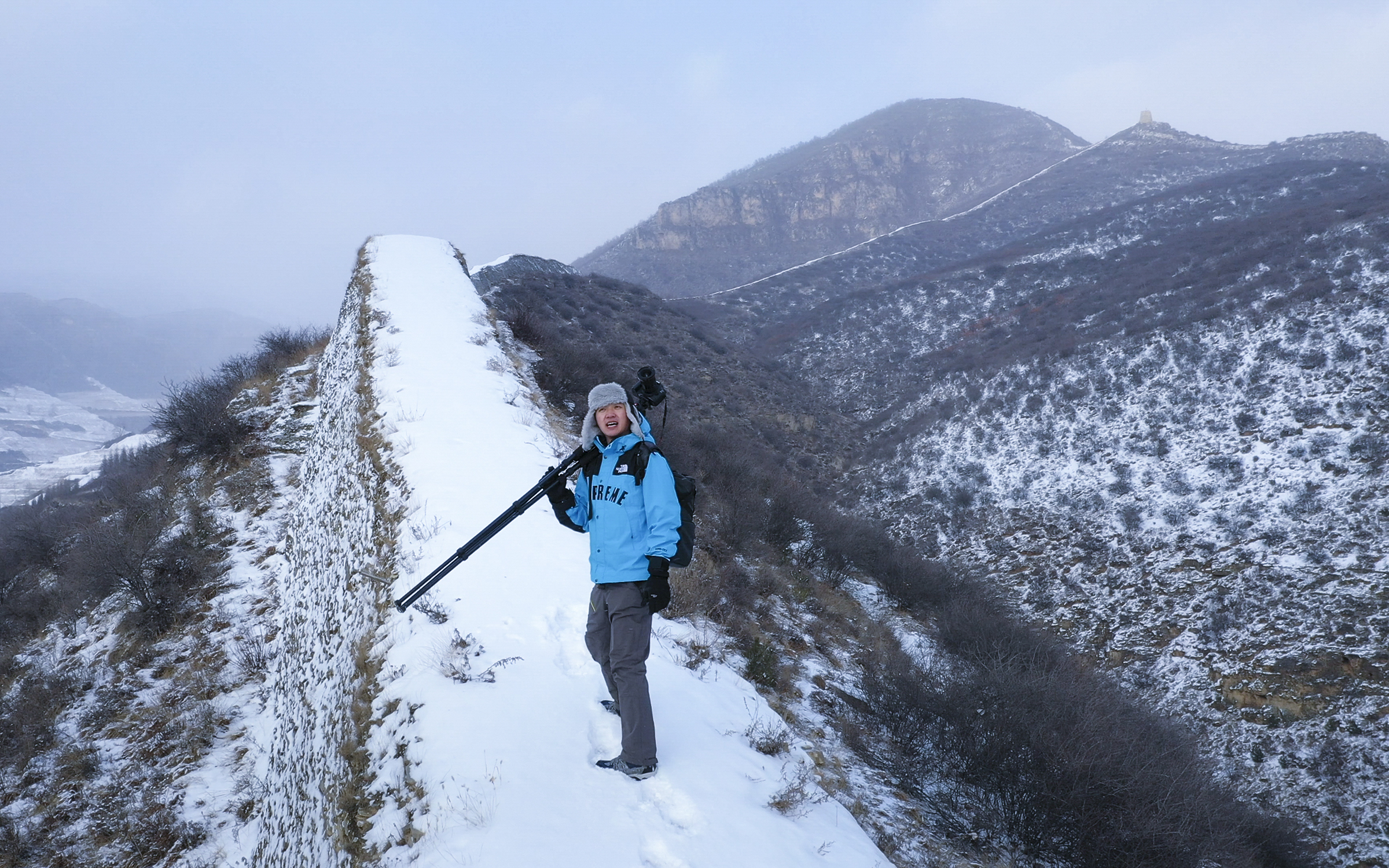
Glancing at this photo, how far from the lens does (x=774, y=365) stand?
30828 millimetres

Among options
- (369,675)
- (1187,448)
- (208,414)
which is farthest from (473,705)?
(1187,448)

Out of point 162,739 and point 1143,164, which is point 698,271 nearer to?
point 1143,164

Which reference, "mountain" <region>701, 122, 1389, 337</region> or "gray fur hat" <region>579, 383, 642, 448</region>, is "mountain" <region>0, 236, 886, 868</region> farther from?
"mountain" <region>701, 122, 1389, 337</region>

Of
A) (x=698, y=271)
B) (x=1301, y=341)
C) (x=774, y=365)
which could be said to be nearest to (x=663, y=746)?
(x=1301, y=341)

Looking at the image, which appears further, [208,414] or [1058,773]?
[208,414]

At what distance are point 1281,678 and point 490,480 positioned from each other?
1329 cm

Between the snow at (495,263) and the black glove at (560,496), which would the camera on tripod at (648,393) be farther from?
the snow at (495,263)

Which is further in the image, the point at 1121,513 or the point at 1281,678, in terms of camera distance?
the point at 1121,513

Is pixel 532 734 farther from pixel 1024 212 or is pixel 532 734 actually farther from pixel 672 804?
pixel 1024 212

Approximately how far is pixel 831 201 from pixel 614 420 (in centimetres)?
8608

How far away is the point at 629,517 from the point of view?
3172 mm

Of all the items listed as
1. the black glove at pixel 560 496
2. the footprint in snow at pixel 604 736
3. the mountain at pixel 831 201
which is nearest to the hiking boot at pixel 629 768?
the footprint in snow at pixel 604 736

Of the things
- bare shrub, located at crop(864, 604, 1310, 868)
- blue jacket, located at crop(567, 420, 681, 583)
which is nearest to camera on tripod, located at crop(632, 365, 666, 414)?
blue jacket, located at crop(567, 420, 681, 583)

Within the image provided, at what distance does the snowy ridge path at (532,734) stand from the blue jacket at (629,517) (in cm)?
120
